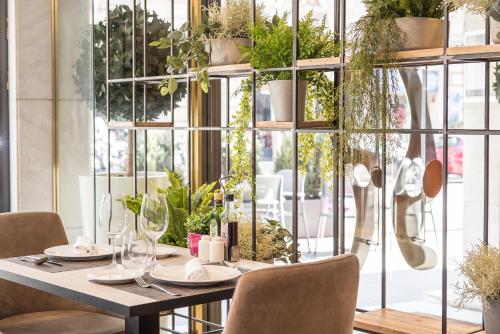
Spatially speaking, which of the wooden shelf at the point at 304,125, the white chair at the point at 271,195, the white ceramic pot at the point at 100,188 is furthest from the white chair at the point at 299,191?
the wooden shelf at the point at 304,125

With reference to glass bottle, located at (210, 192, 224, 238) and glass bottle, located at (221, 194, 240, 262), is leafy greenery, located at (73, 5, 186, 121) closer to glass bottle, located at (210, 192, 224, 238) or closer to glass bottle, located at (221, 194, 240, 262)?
glass bottle, located at (210, 192, 224, 238)

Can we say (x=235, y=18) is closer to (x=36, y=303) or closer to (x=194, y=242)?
(x=194, y=242)

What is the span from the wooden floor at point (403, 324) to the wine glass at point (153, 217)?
71 centimetres

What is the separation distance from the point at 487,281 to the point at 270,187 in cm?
168

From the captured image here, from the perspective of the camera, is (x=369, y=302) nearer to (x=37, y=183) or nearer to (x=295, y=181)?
(x=295, y=181)

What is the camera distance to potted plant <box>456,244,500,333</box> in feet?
7.30

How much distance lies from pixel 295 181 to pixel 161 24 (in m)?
1.44

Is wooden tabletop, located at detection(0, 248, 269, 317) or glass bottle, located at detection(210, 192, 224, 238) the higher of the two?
glass bottle, located at detection(210, 192, 224, 238)

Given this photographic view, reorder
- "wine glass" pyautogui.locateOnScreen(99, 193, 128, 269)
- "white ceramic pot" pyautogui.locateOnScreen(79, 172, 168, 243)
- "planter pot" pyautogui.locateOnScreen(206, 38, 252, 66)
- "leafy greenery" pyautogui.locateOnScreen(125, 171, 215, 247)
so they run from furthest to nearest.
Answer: "white ceramic pot" pyautogui.locateOnScreen(79, 172, 168, 243)
"leafy greenery" pyautogui.locateOnScreen(125, 171, 215, 247)
"planter pot" pyautogui.locateOnScreen(206, 38, 252, 66)
"wine glass" pyautogui.locateOnScreen(99, 193, 128, 269)

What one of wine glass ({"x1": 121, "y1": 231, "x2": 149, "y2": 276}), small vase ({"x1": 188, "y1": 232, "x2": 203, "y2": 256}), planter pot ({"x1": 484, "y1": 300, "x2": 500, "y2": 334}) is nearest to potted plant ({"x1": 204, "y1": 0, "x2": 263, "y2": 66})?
small vase ({"x1": 188, "y1": 232, "x2": 203, "y2": 256})

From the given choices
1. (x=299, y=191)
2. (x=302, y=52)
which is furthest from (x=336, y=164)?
(x=299, y=191)

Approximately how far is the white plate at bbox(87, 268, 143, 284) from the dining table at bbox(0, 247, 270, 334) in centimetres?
1

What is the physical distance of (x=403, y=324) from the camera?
8.54 feet

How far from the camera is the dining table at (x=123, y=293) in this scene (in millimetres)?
2145
